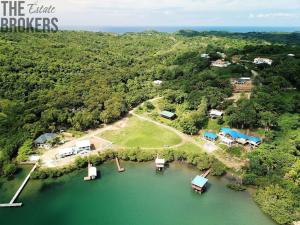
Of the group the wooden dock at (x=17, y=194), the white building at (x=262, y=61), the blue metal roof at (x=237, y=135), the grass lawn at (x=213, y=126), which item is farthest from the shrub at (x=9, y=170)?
the white building at (x=262, y=61)

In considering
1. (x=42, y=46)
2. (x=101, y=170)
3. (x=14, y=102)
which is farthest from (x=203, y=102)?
(x=42, y=46)

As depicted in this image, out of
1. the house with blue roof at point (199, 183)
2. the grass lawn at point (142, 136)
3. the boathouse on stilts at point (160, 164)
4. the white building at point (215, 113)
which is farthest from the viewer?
the white building at point (215, 113)

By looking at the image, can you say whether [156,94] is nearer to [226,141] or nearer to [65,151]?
[226,141]

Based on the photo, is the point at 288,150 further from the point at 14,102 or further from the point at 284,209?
the point at 14,102

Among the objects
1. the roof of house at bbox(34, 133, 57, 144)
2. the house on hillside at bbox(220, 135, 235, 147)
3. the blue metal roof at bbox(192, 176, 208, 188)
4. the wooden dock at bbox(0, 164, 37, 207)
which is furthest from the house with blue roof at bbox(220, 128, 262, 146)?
the wooden dock at bbox(0, 164, 37, 207)

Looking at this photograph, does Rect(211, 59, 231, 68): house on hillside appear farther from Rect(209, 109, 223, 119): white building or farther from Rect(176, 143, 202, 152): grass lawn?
Rect(176, 143, 202, 152): grass lawn

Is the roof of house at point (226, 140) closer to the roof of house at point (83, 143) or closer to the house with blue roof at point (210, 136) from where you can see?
the house with blue roof at point (210, 136)

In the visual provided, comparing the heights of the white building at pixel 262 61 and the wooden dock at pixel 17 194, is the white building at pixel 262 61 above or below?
above
